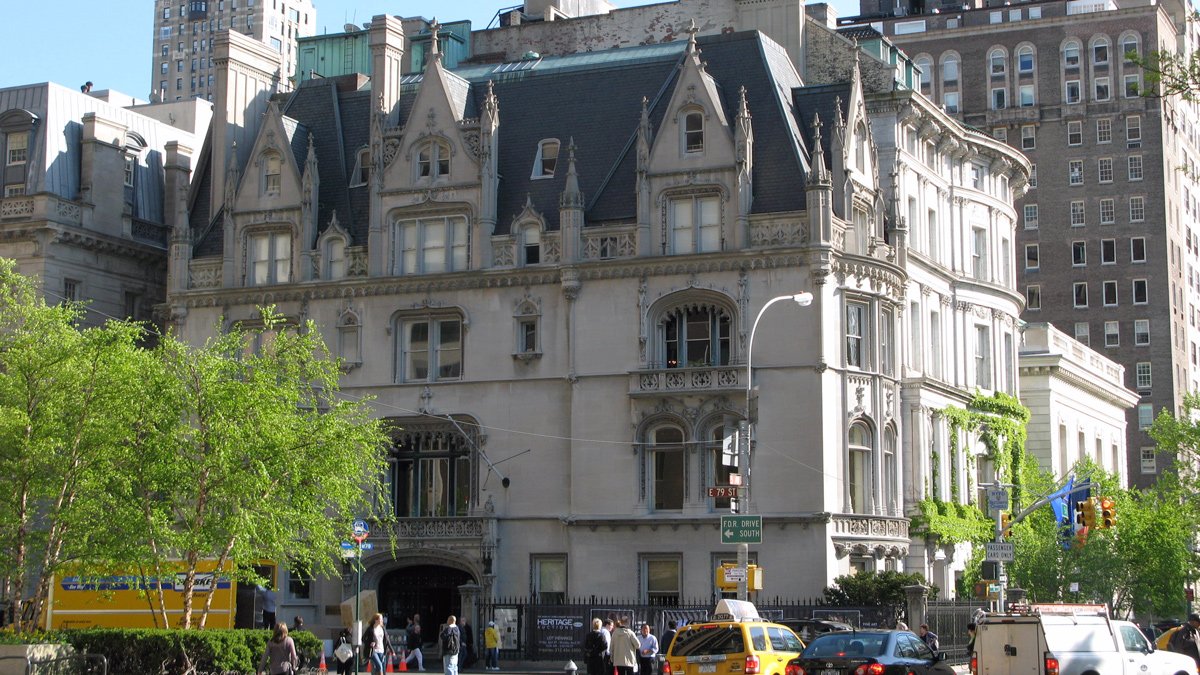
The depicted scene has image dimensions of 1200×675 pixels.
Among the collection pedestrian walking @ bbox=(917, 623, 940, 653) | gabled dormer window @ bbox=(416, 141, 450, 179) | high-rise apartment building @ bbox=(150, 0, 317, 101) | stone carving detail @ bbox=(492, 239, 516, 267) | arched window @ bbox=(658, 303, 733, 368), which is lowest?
pedestrian walking @ bbox=(917, 623, 940, 653)

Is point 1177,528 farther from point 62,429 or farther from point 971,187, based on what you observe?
point 62,429

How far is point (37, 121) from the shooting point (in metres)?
67.4

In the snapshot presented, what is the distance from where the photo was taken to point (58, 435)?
4275cm

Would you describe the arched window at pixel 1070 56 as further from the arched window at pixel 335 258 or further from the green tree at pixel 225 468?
the green tree at pixel 225 468

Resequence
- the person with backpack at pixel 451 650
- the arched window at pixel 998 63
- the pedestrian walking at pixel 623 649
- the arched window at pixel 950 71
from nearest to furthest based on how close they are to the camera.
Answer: the pedestrian walking at pixel 623 649
the person with backpack at pixel 451 650
the arched window at pixel 998 63
the arched window at pixel 950 71

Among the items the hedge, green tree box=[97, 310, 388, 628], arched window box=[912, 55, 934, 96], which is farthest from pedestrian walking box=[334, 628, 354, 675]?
arched window box=[912, 55, 934, 96]

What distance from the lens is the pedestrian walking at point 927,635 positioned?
46.4 meters

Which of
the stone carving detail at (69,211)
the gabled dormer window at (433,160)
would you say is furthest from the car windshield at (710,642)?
the stone carving detail at (69,211)

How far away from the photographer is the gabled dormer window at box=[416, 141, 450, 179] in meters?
62.9

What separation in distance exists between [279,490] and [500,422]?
16.9m

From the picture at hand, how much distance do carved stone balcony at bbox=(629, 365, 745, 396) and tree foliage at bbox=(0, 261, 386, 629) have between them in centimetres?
1515

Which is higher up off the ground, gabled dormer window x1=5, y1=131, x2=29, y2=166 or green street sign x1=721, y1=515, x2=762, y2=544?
gabled dormer window x1=5, y1=131, x2=29, y2=166

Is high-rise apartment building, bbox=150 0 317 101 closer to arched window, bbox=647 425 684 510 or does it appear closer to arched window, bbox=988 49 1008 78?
arched window, bbox=988 49 1008 78

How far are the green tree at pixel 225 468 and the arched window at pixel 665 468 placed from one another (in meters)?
14.7
